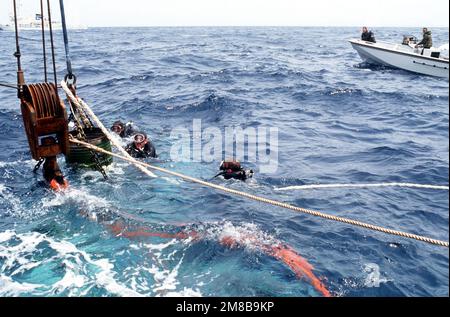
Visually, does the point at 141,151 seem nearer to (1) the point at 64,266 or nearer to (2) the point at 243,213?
(2) the point at 243,213

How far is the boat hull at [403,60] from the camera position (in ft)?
77.8

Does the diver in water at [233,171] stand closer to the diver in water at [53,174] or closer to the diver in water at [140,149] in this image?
the diver in water at [140,149]

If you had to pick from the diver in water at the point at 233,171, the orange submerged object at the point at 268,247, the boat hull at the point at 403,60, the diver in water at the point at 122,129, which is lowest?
the orange submerged object at the point at 268,247

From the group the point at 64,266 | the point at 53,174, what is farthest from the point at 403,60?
the point at 64,266

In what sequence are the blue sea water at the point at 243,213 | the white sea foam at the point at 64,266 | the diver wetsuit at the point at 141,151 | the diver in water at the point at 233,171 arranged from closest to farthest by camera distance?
the white sea foam at the point at 64,266, the blue sea water at the point at 243,213, the diver in water at the point at 233,171, the diver wetsuit at the point at 141,151

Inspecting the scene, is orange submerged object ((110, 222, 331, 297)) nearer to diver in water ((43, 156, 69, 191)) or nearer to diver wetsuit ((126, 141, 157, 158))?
diver in water ((43, 156, 69, 191))

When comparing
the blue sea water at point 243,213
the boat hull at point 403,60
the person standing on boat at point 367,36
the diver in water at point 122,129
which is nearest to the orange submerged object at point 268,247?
the blue sea water at point 243,213

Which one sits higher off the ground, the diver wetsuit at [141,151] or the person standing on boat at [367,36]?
the person standing on boat at [367,36]

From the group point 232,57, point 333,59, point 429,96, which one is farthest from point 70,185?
point 333,59

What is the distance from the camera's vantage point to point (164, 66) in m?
32.4

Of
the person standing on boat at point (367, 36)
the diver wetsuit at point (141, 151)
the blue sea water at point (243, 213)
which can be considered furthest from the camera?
the person standing on boat at point (367, 36)

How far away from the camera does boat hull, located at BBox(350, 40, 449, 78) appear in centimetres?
2372

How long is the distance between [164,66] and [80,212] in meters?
25.7

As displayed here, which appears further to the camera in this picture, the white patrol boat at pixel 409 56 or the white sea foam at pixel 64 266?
the white patrol boat at pixel 409 56
